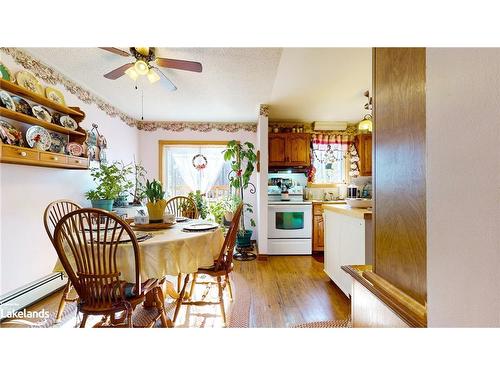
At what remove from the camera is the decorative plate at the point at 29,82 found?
6.59 ft

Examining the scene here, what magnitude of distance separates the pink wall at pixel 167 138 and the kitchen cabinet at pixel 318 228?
1.13 metres

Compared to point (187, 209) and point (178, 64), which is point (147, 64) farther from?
point (187, 209)

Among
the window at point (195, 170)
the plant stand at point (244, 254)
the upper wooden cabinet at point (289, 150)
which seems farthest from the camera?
the window at point (195, 170)

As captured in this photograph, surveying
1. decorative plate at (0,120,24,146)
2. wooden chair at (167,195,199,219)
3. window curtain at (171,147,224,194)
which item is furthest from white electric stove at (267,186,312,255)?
decorative plate at (0,120,24,146)

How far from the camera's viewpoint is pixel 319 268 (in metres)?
3.14

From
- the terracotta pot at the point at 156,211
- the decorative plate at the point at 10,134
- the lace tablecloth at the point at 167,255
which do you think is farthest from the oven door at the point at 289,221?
the decorative plate at the point at 10,134

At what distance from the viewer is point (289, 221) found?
Answer: 12.3 feet

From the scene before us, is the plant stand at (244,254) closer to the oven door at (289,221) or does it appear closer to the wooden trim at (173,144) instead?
the oven door at (289,221)

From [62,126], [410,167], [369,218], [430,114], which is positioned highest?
[62,126]

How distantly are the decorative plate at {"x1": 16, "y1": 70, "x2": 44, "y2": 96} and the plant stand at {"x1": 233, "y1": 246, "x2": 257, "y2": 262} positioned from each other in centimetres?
301

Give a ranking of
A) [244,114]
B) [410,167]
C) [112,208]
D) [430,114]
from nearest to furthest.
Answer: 1. [430,114]
2. [410,167]
3. [112,208]
4. [244,114]
